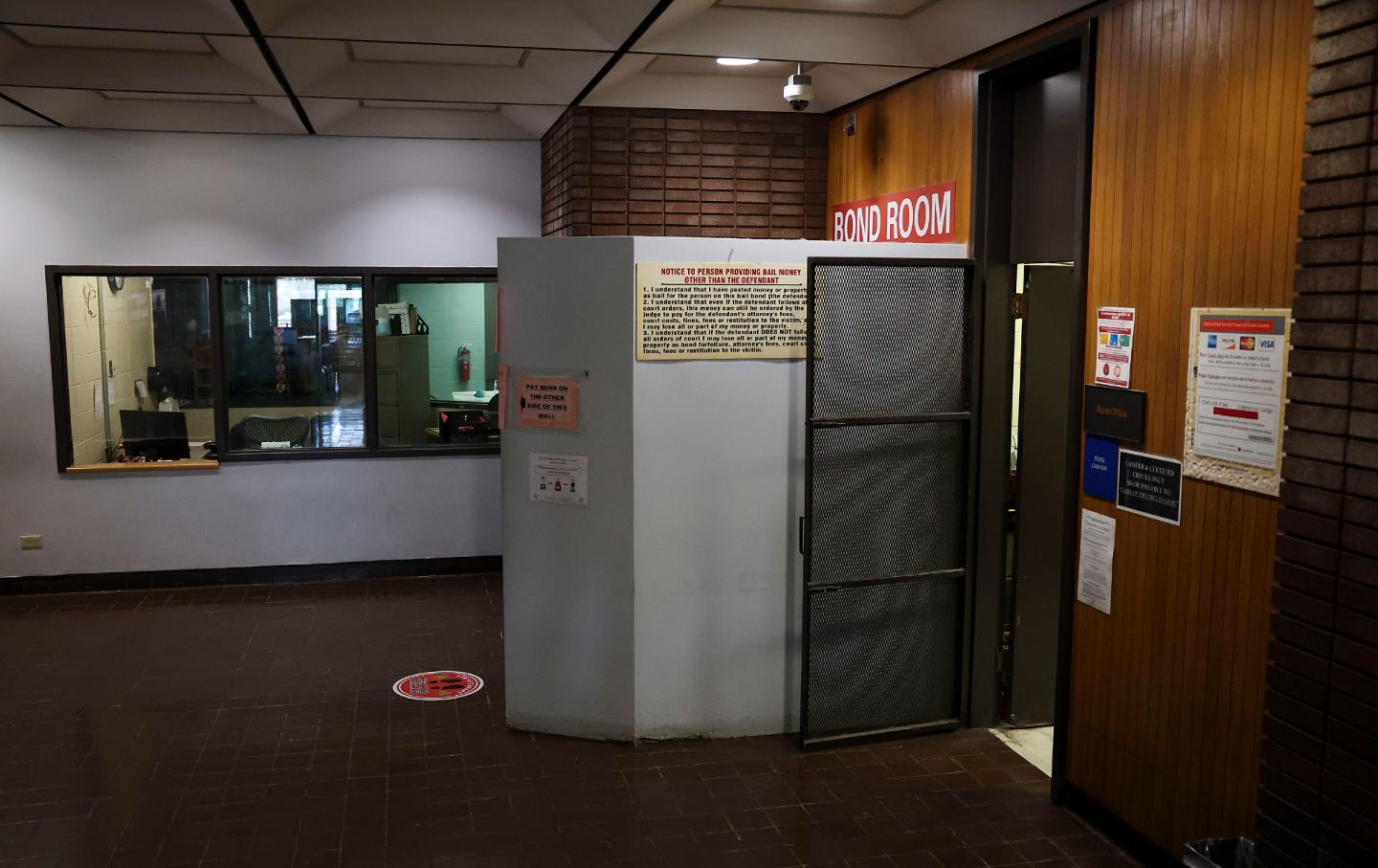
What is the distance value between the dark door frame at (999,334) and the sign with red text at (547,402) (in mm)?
1868

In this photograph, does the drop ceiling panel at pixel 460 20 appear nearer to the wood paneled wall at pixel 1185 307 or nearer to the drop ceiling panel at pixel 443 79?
the drop ceiling panel at pixel 443 79

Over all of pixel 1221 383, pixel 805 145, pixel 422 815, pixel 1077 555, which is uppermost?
pixel 805 145

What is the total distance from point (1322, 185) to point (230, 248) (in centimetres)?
700

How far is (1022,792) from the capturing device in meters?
4.65

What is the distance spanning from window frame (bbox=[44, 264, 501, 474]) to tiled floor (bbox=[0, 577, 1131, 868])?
1.91 metres

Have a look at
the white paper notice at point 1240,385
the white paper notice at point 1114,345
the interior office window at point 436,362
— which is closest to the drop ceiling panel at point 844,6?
the white paper notice at point 1114,345

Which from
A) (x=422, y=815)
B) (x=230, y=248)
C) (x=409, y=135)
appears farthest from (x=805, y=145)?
(x=422, y=815)

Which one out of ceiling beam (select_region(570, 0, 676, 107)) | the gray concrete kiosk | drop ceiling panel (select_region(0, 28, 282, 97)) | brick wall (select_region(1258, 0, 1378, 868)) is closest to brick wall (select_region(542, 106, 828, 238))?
ceiling beam (select_region(570, 0, 676, 107))

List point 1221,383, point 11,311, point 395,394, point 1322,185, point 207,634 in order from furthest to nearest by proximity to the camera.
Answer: point 395,394, point 11,311, point 207,634, point 1221,383, point 1322,185

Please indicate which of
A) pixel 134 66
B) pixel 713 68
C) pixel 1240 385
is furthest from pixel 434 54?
pixel 1240 385

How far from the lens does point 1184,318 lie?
3766 mm

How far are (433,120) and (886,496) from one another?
4.47 meters

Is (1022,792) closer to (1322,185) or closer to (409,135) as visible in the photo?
(1322,185)

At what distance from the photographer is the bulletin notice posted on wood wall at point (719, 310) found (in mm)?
4852
